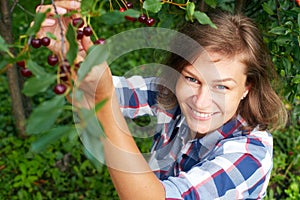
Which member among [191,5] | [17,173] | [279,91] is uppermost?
[191,5]

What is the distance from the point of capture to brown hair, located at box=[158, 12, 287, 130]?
1.54 metres

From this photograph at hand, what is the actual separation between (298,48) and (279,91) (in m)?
0.46

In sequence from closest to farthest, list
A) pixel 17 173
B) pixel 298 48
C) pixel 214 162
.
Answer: pixel 214 162 → pixel 298 48 → pixel 17 173

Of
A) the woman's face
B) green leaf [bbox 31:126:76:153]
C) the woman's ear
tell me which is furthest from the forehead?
green leaf [bbox 31:126:76:153]

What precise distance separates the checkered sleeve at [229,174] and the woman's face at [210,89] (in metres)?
0.10

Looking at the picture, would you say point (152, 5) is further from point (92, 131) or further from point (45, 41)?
point (92, 131)

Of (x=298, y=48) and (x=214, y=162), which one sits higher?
(x=298, y=48)

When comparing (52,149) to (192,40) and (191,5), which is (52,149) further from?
(191,5)

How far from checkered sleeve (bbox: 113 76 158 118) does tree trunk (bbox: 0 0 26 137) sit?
0.69 metres

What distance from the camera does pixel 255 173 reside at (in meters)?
1.42

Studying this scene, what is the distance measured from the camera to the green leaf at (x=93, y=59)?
69 centimetres

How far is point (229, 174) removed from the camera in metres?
1.36

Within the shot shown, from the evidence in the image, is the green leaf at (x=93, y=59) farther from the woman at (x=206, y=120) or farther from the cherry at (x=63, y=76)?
the woman at (x=206, y=120)

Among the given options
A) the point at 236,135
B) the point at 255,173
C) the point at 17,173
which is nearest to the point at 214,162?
the point at 255,173
